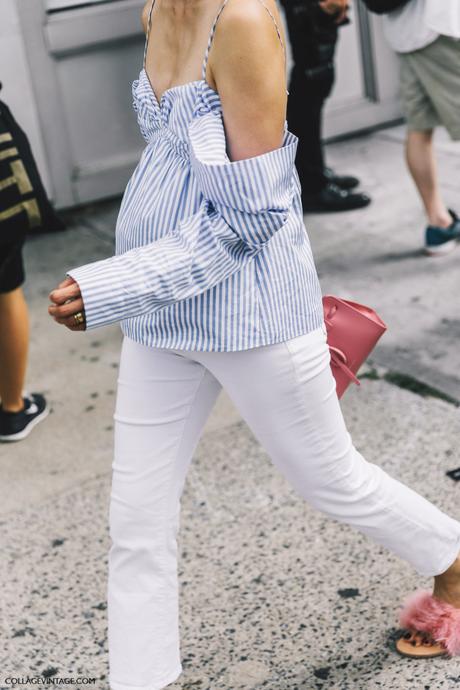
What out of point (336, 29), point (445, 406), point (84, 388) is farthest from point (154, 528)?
point (336, 29)

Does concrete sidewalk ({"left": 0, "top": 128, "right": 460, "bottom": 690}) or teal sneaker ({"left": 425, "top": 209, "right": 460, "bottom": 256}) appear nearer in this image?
concrete sidewalk ({"left": 0, "top": 128, "right": 460, "bottom": 690})

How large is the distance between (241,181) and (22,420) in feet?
7.30

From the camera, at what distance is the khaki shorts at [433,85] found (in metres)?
4.43

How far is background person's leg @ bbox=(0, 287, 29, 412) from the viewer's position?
12.4 ft

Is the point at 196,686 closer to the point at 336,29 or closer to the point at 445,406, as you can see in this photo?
the point at 445,406

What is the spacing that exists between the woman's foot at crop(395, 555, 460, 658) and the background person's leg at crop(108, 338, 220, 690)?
592mm

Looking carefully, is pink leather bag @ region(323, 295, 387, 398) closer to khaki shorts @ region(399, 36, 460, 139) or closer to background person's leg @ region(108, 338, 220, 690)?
background person's leg @ region(108, 338, 220, 690)

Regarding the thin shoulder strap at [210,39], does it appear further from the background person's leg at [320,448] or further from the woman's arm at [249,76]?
the background person's leg at [320,448]

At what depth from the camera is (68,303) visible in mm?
1967

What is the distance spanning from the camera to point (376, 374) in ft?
13.2

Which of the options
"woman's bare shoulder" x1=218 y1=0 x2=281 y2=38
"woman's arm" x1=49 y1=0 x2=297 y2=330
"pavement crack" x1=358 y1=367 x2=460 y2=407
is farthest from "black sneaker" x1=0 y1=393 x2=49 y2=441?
"woman's bare shoulder" x1=218 y1=0 x2=281 y2=38

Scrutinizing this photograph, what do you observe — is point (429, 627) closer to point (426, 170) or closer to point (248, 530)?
point (248, 530)

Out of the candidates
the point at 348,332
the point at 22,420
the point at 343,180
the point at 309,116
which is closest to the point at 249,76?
the point at 348,332

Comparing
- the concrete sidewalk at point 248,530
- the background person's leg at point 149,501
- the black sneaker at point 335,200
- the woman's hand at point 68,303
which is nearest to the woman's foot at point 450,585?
the concrete sidewalk at point 248,530
